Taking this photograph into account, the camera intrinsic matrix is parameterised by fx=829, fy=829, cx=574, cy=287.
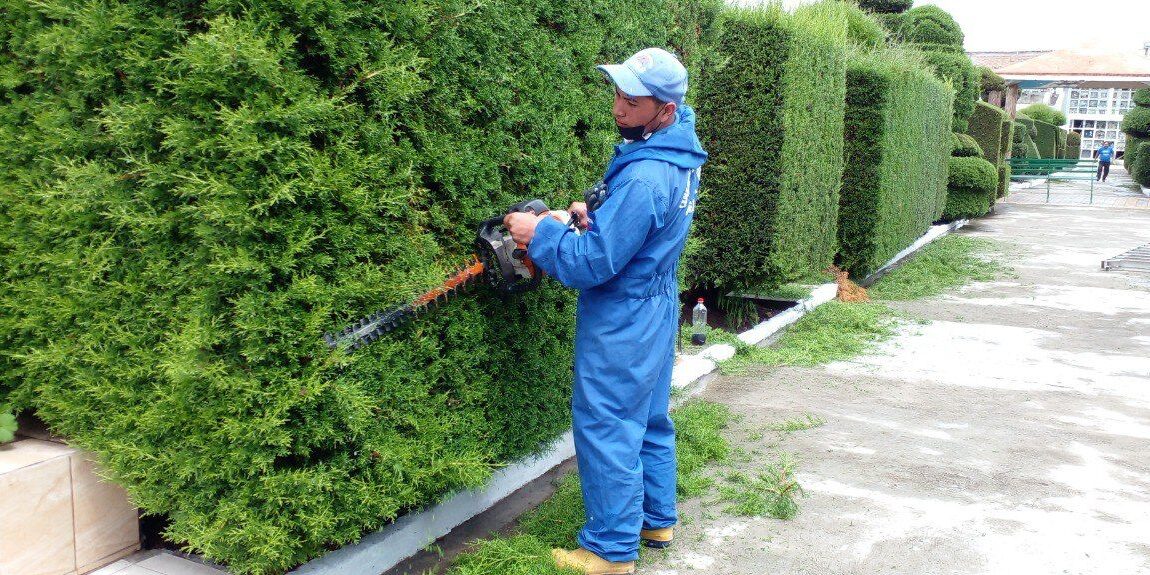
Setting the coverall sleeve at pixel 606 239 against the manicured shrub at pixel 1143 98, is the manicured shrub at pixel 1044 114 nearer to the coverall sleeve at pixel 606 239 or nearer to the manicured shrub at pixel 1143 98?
the manicured shrub at pixel 1143 98

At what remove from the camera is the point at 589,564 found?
3486 millimetres

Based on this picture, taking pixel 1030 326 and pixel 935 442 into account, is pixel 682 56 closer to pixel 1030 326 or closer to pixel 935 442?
pixel 935 442

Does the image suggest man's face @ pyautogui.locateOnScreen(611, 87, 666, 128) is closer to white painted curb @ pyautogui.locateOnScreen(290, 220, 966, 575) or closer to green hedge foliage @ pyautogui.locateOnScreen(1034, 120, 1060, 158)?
white painted curb @ pyautogui.locateOnScreen(290, 220, 966, 575)

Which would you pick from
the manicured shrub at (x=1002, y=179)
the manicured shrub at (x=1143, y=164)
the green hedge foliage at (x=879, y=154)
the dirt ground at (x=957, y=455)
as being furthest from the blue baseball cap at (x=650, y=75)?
the manicured shrub at (x=1143, y=164)

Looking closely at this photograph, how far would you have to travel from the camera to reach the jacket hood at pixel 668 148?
10.9 feet

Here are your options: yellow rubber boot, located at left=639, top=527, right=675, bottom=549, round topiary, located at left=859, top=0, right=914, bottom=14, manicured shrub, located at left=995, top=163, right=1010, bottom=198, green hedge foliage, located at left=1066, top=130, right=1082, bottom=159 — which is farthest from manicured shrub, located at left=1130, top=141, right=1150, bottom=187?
yellow rubber boot, located at left=639, top=527, right=675, bottom=549

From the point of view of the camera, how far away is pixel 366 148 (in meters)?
3.01

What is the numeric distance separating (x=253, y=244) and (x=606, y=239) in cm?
124

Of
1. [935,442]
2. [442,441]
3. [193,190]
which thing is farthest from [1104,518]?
[193,190]

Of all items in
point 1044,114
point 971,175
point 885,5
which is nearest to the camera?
point 971,175

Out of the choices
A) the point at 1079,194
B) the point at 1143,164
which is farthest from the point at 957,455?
the point at 1143,164

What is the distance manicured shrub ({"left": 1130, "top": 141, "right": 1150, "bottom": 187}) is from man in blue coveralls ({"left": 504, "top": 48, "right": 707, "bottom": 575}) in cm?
3202

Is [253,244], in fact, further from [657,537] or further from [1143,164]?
[1143,164]

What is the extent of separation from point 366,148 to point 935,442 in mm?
4084
